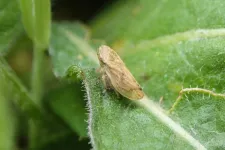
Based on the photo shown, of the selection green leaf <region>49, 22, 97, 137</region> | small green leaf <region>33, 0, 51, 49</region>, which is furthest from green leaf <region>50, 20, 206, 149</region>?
small green leaf <region>33, 0, 51, 49</region>

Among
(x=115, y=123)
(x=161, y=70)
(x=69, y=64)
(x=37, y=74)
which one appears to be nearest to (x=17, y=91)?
(x=37, y=74)

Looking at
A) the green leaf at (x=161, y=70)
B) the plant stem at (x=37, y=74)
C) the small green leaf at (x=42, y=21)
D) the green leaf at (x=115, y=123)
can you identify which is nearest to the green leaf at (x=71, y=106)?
the plant stem at (x=37, y=74)

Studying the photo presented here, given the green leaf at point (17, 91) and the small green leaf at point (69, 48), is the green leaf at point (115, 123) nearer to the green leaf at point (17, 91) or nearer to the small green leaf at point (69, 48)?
the small green leaf at point (69, 48)

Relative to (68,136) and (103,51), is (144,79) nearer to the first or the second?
(103,51)

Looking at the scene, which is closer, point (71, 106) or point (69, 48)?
point (71, 106)

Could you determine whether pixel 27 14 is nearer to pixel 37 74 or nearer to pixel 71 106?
pixel 37 74

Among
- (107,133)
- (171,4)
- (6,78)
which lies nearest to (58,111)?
(6,78)
